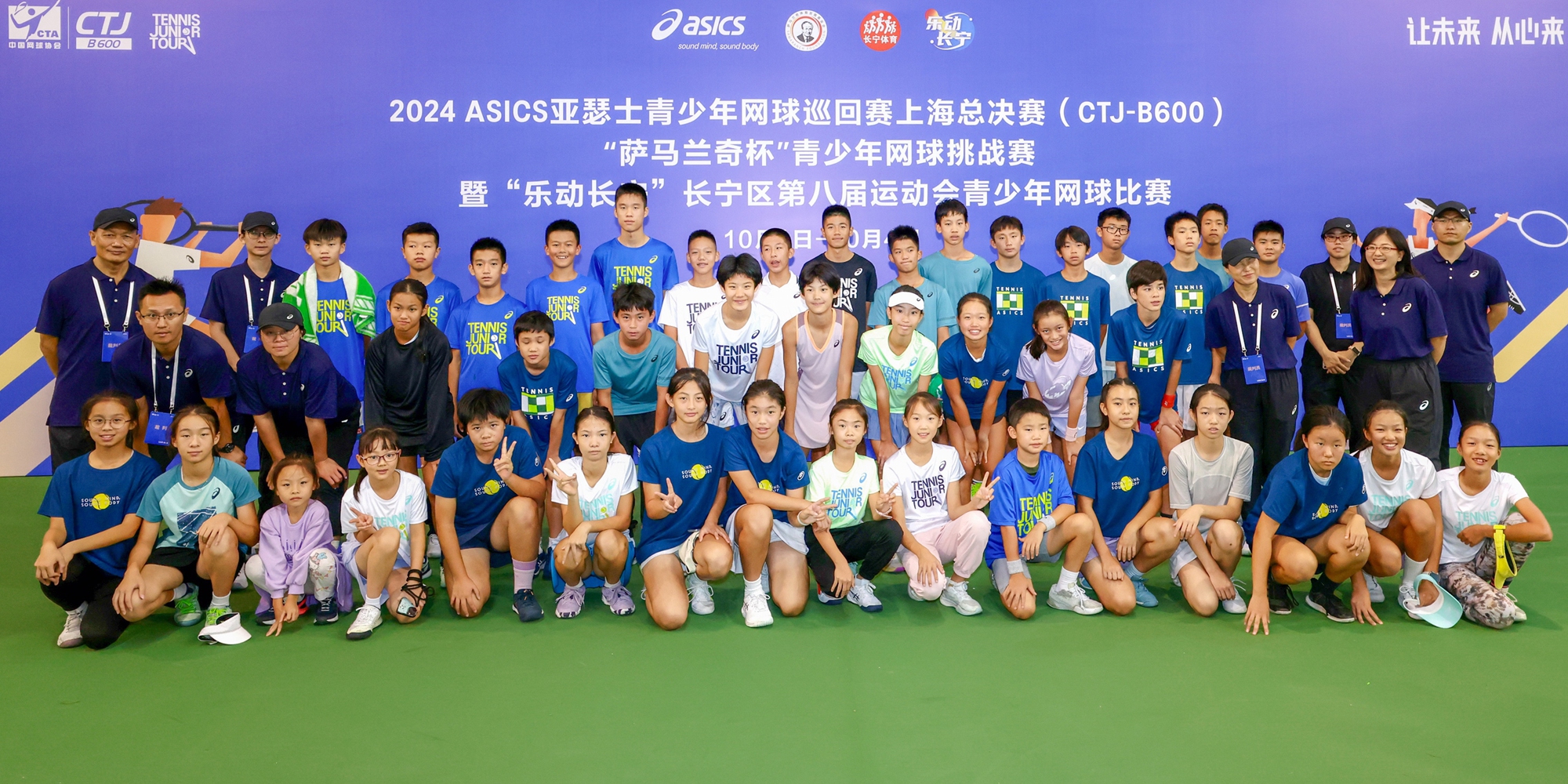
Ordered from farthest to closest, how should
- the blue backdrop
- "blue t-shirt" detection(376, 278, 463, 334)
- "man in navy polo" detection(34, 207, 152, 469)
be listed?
the blue backdrop → "blue t-shirt" detection(376, 278, 463, 334) → "man in navy polo" detection(34, 207, 152, 469)

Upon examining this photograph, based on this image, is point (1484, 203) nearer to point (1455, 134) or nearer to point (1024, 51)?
point (1455, 134)

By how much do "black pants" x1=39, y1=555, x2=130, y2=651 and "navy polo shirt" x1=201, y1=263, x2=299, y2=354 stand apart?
4.75 feet

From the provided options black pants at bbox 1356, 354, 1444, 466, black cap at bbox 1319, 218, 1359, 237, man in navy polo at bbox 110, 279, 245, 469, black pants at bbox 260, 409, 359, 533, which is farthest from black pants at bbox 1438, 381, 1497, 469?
man in navy polo at bbox 110, 279, 245, 469

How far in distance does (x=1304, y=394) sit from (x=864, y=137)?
308 centimetres

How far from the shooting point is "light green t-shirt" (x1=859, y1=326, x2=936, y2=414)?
4480mm

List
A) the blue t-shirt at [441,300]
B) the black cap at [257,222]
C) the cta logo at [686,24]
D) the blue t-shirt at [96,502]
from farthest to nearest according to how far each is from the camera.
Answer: the cta logo at [686,24] < the blue t-shirt at [441,300] < the black cap at [257,222] < the blue t-shirt at [96,502]

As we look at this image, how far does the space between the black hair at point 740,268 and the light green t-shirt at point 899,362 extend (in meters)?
0.59

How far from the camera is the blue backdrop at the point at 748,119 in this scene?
6.23m

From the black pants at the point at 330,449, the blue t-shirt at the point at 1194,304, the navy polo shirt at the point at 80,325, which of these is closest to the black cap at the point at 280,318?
the black pants at the point at 330,449

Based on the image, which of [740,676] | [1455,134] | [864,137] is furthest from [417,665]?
[1455,134]

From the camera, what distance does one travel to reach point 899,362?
4484mm

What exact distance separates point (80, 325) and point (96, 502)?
4.21 feet

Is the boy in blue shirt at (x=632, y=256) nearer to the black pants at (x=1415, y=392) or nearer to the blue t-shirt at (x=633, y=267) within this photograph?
the blue t-shirt at (x=633, y=267)

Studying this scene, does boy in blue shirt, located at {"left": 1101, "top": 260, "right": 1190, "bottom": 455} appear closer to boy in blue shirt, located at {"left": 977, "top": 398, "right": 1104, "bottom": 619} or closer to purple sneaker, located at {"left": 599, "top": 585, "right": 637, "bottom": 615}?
boy in blue shirt, located at {"left": 977, "top": 398, "right": 1104, "bottom": 619}
